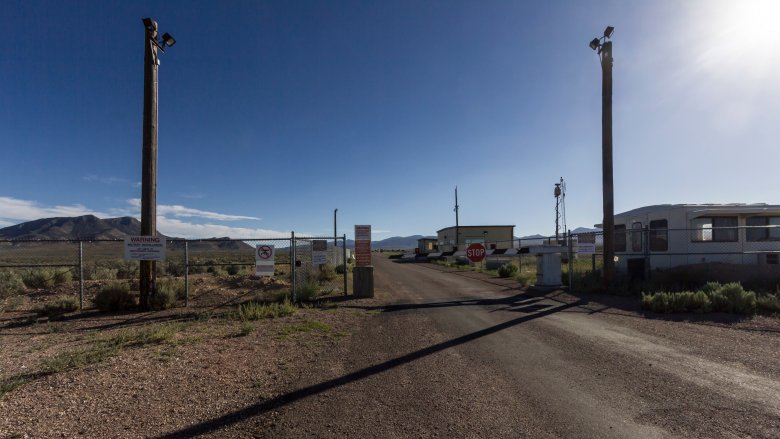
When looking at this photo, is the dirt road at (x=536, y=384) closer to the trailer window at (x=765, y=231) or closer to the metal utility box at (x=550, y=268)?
the metal utility box at (x=550, y=268)

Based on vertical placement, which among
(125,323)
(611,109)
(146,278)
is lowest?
(125,323)

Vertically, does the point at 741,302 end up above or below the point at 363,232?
below

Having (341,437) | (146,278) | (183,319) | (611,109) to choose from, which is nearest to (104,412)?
(341,437)

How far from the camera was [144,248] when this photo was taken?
10664mm

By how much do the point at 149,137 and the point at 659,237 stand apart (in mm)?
17701

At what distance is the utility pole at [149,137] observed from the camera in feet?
35.1

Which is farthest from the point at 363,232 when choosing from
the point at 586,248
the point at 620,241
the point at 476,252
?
the point at 620,241

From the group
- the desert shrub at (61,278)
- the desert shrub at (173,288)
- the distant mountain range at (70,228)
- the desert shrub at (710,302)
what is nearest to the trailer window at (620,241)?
the desert shrub at (710,302)

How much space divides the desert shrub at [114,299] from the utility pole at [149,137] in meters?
0.42

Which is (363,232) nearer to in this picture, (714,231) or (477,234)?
(714,231)

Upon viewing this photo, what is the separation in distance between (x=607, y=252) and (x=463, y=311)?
6.67 metres

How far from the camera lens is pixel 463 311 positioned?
1038cm

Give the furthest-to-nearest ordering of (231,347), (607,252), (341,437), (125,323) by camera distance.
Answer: (607,252)
(125,323)
(231,347)
(341,437)

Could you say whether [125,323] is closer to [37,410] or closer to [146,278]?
[146,278]
